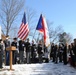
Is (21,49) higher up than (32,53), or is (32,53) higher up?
(21,49)

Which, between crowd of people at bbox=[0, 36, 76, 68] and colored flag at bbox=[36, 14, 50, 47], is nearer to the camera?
crowd of people at bbox=[0, 36, 76, 68]

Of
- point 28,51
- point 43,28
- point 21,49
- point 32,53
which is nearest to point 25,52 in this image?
point 32,53

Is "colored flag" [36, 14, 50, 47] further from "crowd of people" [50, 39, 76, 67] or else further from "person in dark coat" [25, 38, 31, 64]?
"person in dark coat" [25, 38, 31, 64]

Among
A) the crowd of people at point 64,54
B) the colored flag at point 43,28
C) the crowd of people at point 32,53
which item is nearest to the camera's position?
the crowd of people at point 64,54

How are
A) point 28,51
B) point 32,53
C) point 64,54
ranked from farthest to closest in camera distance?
point 32,53 → point 28,51 → point 64,54

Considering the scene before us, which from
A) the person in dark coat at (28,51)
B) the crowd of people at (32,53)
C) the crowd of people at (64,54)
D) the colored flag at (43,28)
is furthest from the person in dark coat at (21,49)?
the crowd of people at (64,54)

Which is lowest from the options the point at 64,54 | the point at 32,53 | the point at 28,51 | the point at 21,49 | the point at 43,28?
the point at 64,54

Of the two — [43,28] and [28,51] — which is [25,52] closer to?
[28,51]

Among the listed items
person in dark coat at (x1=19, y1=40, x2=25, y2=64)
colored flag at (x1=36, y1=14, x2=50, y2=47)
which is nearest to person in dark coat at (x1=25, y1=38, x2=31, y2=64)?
person in dark coat at (x1=19, y1=40, x2=25, y2=64)

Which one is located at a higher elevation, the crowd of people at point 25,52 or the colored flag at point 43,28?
the colored flag at point 43,28

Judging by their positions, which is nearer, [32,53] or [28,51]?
[28,51]

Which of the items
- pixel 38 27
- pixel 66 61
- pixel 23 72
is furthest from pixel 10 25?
pixel 23 72

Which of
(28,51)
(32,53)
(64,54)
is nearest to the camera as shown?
(64,54)

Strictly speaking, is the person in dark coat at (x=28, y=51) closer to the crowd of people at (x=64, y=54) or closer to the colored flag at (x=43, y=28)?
the colored flag at (x=43, y=28)
